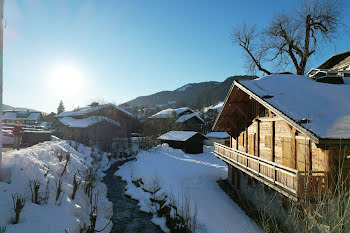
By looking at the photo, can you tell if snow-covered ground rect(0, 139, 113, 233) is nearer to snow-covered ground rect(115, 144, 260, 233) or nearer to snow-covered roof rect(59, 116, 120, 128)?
snow-covered ground rect(115, 144, 260, 233)

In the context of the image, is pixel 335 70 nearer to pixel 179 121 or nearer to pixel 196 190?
pixel 196 190

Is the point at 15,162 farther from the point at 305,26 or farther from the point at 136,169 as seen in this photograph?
the point at 305,26

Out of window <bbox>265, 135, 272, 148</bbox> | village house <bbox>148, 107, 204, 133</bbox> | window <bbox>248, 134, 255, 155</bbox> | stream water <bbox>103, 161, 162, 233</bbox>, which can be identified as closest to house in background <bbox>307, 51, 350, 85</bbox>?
window <bbox>265, 135, 272, 148</bbox>

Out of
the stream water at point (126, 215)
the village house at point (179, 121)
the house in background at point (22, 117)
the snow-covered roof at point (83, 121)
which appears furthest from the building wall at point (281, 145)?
the house in background at point (22, 117)

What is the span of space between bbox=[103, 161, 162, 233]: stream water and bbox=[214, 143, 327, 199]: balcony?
6.78 meters

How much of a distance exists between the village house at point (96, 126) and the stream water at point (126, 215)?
58.8ft

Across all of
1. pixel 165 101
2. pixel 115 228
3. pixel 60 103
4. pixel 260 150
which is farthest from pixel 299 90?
pixel 165 101

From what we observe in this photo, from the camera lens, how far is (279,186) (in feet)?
28.7

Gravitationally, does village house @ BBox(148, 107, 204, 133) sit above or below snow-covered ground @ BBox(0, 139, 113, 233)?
above

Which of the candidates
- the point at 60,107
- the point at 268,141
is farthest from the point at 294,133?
the point at 60,107

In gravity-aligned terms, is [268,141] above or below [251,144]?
above

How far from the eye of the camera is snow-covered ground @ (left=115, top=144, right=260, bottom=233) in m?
11.8

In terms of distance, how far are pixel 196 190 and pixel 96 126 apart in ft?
90.7

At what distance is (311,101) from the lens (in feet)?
30.6
